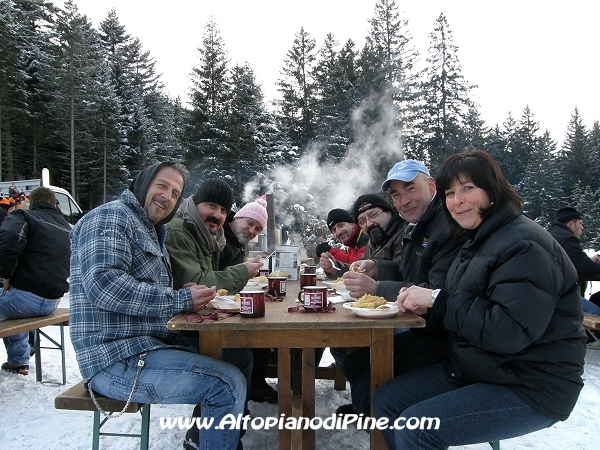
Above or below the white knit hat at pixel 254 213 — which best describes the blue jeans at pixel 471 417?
below

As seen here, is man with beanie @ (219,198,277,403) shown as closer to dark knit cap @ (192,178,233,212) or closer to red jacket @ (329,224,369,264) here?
dark knit cap @ (192,178,233,212)

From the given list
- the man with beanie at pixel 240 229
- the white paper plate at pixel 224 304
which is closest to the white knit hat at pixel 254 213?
the man with beanie at pixel 240 229

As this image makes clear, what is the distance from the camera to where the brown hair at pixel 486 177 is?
192cm

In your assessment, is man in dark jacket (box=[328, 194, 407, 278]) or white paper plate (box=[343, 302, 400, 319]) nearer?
white paper plate (box=[343, 302, 400, 319])

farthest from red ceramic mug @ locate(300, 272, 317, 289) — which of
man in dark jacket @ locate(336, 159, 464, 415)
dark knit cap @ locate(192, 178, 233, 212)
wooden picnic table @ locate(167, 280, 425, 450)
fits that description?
dark knit cap @ locate(192, 178, 233, 212)

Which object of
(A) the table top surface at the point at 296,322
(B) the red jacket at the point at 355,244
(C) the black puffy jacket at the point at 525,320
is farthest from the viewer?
(B) the red jacket at the point at 355,244

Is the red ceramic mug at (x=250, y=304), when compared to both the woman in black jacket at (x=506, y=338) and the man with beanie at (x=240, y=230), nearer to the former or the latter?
the woman in black jacket at (x=506, y=338)

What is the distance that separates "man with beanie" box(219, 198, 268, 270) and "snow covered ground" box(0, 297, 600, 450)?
4.14 feet

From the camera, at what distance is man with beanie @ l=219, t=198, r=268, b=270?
12.9 feet

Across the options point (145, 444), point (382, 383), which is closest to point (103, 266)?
point (145, 444)

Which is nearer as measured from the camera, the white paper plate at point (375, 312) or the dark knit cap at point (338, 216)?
the white paper plate at point (375, 312)

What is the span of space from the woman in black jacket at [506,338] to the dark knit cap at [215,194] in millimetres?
1922

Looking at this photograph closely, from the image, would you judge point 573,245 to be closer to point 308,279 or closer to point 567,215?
point 567,215

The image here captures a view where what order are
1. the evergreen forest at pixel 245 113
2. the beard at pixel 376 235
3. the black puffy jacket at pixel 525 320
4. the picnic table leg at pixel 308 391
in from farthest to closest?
1. the evergreen forest at pixel 245 113
2. the beard at pixel 376 235
3. the picnic table leg at pixel 308 391
4. the black puffy jacket at pixel 525 320
